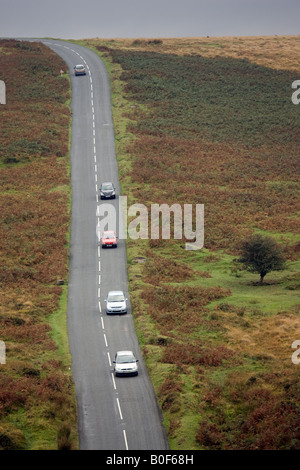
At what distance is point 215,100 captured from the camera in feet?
369

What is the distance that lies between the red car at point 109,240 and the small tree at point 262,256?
40.2 ft

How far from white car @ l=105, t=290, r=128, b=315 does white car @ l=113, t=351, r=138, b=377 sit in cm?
805

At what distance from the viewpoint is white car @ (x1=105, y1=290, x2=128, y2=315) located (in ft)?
151

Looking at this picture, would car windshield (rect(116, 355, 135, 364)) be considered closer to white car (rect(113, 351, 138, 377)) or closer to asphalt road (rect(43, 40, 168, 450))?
white car (rect(113, 351, 138, 377))

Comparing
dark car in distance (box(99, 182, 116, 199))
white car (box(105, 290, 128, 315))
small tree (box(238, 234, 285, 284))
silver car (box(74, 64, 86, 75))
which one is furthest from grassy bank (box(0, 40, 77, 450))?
small tree (box(238, 234, 285, 284))

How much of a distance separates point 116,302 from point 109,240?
14.4 metres

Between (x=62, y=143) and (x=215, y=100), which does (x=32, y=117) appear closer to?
(x=62, y=143)

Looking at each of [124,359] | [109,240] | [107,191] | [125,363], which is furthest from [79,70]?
[125,363]

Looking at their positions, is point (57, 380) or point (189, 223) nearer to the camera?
point (57, 380)

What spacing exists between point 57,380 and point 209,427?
891 cm

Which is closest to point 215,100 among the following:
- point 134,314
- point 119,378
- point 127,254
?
point 127,254

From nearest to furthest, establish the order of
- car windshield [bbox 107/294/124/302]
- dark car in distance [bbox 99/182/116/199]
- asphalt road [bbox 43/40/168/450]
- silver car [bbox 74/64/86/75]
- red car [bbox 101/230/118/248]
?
1. asphalt road [bbox 43/40/168/450]
2. car windshield [bbox 107/294/124/302]
3. red car [bbox 101/230/118/248]
4. dark car in distance [bbox 99/182/116/199]
5. silver car [bbox 74/64/86/75]

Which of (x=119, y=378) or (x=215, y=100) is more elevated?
(x=215, y=100)
